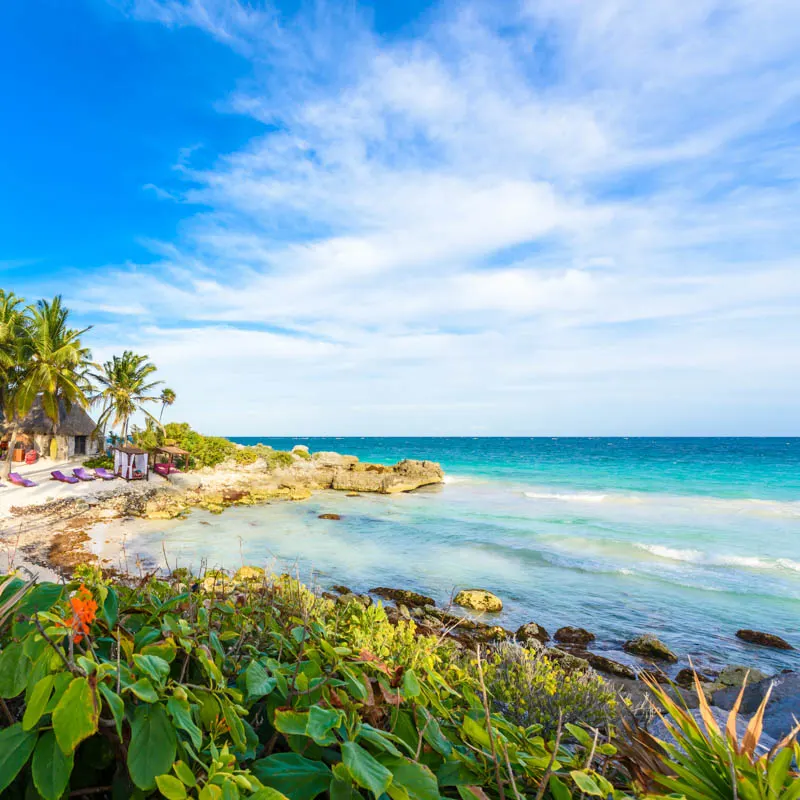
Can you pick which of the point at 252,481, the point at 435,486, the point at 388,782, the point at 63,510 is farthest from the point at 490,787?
the point at 435,486

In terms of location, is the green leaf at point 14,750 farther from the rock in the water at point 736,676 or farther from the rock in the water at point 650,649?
the rock in the water at point 650,649

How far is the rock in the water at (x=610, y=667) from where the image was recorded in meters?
8.18

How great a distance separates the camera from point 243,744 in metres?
1.19

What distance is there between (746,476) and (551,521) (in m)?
34.9

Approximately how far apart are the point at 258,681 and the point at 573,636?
982cm

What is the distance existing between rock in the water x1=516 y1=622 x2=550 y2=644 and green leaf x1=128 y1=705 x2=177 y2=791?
375 inches

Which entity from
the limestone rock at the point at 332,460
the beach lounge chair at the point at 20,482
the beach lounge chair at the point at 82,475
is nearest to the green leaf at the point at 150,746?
the beach lounge chair at the point at 20,482

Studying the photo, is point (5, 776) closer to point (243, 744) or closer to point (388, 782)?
point (243, 744)

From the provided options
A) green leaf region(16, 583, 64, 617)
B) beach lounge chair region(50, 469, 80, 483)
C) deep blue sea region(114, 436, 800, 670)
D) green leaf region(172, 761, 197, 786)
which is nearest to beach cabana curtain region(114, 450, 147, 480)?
beach lounge chair region(50, 469, 80, 483)

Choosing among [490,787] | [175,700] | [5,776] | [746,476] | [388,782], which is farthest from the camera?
[746,476]

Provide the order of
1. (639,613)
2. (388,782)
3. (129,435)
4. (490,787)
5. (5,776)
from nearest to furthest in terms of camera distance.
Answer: (5,776) < (388,782) < (490,787) < (639,613) < (129,435)

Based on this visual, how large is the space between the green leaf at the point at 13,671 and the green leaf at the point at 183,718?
13.9 inches

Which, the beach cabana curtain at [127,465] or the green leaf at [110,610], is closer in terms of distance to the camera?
the green leaf at [110,610]

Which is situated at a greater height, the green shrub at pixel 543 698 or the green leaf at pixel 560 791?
the green leaf at pixel 560 791
